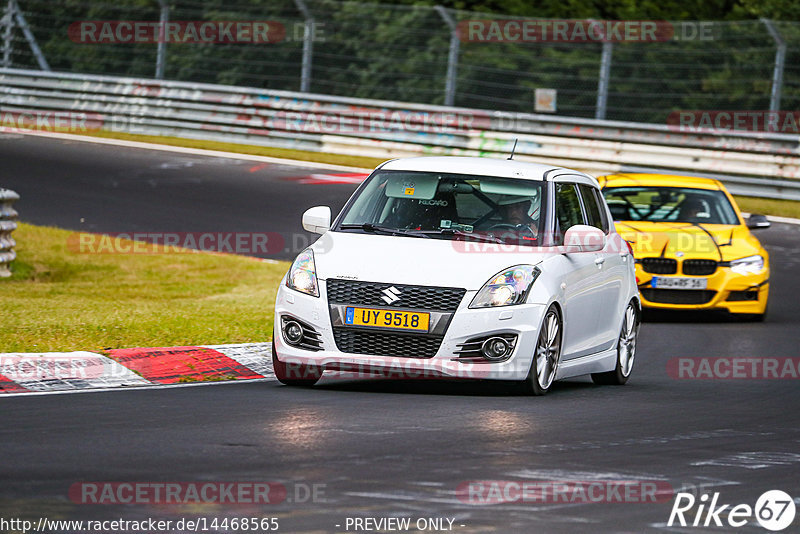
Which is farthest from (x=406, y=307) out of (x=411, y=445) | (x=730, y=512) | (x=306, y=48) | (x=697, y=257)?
(x=306, y=48)

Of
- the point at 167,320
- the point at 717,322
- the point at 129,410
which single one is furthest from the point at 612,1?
the point at 129,410

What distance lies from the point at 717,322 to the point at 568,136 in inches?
421

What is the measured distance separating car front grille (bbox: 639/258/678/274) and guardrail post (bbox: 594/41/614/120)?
34.8ft

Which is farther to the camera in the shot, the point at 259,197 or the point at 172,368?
the point at 259,197

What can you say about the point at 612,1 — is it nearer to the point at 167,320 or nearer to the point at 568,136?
the point at 568,136

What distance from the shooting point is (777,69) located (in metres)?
24.2

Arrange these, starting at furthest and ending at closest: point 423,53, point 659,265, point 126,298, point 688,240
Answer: point 423,53, point 688,240, point 659,265, point 126,298

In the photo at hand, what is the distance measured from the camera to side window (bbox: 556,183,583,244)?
34.2ft

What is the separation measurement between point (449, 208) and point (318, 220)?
2.92 feet

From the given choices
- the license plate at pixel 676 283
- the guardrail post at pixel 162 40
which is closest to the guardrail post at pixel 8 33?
the guardrail post at pixel 162 40

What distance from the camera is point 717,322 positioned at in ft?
52.1

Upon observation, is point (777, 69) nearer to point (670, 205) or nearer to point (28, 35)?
point (670, 205)

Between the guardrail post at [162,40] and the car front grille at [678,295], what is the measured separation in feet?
54.5

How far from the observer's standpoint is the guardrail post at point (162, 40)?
29.7m
